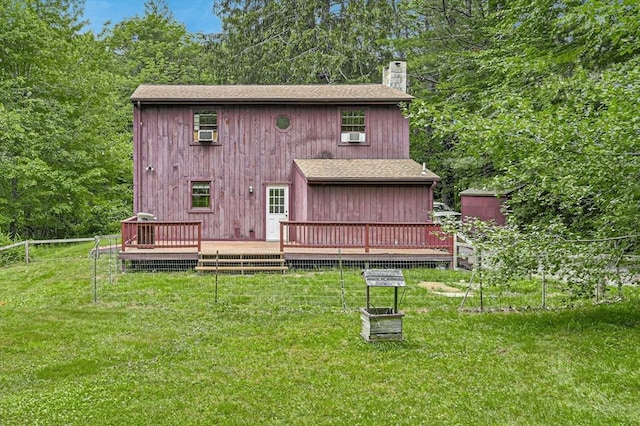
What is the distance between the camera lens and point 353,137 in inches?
645

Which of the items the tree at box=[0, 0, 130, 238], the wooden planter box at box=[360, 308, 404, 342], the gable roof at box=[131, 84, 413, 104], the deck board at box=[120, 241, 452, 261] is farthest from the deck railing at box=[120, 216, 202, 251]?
the wooden planter box at box=[360, 308, 404, 342]

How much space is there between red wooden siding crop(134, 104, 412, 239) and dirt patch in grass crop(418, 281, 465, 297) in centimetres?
601

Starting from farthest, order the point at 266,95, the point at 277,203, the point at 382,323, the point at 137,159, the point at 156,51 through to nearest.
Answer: the point at 156,51 < the point at 277,203 < the point at 266,95 < the point at 137,159 < the point at 382,323

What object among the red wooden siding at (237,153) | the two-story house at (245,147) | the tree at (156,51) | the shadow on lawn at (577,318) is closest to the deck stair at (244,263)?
the two-story house at (245,147)

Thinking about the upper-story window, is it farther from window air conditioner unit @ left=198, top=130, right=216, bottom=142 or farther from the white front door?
window air conditioner unit @ left=198, top=130, right=216, bottom=142

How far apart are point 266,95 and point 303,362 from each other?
11.7 metres

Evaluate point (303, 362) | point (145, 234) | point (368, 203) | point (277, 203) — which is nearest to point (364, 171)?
point (368, 203)

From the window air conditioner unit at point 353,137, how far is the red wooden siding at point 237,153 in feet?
0.64

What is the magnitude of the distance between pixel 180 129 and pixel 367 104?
232 inches

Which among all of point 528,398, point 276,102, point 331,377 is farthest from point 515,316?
point 276,102

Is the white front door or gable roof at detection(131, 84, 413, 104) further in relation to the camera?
the white front door

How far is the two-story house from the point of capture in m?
16.2

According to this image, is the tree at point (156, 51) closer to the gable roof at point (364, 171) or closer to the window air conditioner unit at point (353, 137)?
the window air conditioner unit at point (353, 137)

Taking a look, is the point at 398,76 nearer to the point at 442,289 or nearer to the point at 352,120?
the point at 352,120
